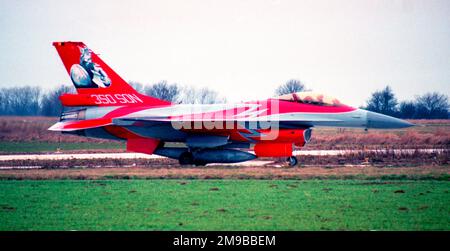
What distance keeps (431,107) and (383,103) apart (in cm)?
246

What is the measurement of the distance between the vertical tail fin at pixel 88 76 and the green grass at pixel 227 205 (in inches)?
222

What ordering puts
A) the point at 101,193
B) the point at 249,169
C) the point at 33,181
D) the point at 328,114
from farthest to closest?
1. the point at 328,114
2. the point at 249,169
3. the point at 33,181
4. the point at 101,193

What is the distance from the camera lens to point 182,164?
1833 centimetres

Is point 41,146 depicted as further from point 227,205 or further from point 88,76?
point 227,205

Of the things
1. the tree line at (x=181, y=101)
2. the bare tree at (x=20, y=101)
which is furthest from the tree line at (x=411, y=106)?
the bare tree at (x=20, y=101)

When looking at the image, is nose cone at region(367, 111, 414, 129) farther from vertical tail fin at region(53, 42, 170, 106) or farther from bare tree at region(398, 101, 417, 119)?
bare tree at region(398, 101, 417, 119)

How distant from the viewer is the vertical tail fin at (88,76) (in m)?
18.2

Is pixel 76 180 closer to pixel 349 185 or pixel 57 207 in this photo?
pixel 57 207

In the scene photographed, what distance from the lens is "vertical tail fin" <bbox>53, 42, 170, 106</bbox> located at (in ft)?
59.8

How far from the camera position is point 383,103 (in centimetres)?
2977

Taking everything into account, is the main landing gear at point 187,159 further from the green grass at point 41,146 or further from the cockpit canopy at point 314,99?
the green grass at point 41,146

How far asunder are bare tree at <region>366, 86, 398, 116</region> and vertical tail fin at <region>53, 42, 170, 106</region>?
15455mm

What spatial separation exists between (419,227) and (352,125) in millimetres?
9734
